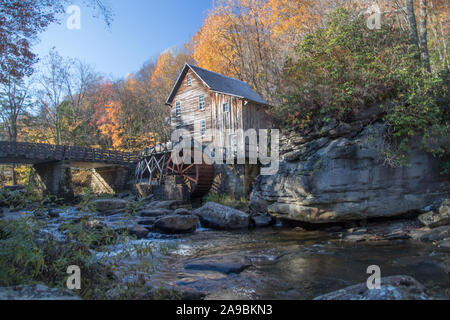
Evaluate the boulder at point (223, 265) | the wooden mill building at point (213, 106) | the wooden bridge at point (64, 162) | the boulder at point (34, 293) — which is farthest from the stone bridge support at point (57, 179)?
the boulder at point (34, 293)

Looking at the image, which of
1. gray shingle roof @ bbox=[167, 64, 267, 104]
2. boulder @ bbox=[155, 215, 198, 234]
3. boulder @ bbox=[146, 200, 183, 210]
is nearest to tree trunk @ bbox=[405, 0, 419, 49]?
gray shingle roof @ bbox=[167, 64, 267, 104]

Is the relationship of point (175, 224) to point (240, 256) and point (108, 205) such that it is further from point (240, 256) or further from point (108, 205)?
point (108, 205)

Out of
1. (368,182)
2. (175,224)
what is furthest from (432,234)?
(175,224)

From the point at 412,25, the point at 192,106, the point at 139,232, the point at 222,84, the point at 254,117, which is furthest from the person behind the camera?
the point at 192,106

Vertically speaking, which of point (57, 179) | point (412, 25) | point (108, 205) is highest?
point (412, 25)

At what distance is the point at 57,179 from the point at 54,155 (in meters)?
1.73

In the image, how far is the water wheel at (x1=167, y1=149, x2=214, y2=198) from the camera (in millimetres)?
15577

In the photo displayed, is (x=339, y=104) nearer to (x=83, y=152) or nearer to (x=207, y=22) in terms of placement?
(x=83, y=152)

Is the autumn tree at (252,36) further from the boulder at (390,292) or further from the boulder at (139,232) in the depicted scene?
the boulder at (390,292)

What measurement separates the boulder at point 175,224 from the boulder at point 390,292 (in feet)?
21.7

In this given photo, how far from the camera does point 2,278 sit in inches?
Result: 103

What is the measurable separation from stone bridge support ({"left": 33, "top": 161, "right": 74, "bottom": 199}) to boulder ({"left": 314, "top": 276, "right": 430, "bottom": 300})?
19686 millimetres

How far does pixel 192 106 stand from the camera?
1859cm
